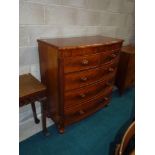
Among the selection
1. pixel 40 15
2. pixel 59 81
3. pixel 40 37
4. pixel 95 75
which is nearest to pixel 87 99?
pixel 95 75

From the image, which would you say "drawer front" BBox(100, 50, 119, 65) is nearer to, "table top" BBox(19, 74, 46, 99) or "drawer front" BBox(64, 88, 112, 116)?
"drawer front" BBox(64, 88, 112, 116)

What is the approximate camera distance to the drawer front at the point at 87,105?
1.76 m

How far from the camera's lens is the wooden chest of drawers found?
1.52m

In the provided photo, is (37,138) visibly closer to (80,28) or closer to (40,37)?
(40,37)

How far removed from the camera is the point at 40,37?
5.80 ft

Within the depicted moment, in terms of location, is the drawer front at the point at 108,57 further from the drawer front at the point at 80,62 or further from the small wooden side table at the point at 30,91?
the small wooden side table at the point at 30,91

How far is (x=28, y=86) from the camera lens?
1502 mm

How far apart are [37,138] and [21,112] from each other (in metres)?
0.34

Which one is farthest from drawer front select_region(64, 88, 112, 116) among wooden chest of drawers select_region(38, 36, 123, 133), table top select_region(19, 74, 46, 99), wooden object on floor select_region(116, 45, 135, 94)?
wooden object on floor select_region(116, 45, 135, 94)

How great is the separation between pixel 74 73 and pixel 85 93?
33 centimetres

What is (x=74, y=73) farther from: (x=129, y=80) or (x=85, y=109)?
(x=129, y=80)

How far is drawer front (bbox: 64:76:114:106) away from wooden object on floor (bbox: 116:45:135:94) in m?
0.62

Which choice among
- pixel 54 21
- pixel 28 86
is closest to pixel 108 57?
pixel 54 21

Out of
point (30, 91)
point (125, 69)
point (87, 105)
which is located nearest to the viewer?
point (30, 91)
